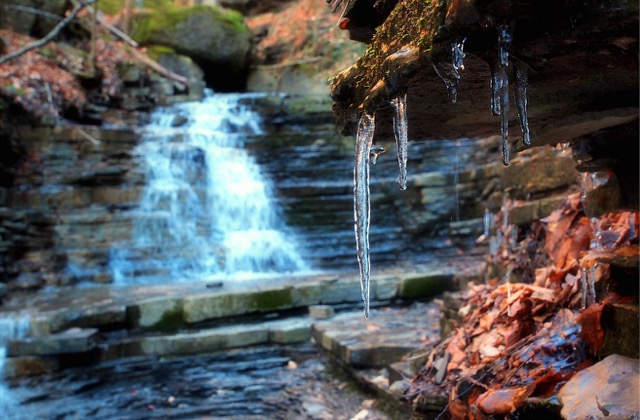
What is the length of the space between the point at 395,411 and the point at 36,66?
1159 cm

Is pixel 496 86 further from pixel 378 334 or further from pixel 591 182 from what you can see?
pixel 378 334

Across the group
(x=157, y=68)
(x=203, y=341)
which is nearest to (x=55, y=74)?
→ (x=157, y=68)

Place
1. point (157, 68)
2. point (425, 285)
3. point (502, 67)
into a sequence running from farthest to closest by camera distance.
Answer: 1. point (157, 68)
2. point (425, 285)
3. point (502, 67)

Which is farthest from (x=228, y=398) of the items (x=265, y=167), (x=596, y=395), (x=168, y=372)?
(x=265, y=167)

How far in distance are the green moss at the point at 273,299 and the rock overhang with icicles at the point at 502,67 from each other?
4.68 metres

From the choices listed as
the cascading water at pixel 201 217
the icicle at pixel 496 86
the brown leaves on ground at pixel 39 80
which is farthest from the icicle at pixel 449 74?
the brown leaves on ground at pixel 39 80

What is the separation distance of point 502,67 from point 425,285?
632cm

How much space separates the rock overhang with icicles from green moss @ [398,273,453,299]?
5130 millimetres

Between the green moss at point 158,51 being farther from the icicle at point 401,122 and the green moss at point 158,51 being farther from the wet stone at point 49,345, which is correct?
the icicle at point 401,122

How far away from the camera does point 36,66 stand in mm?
11641

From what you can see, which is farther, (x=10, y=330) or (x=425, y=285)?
(x=425, y=285)

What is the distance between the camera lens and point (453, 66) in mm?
1565

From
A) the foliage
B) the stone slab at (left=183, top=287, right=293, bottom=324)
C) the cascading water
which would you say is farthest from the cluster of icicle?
the foliage

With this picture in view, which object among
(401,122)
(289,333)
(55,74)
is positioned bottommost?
(289,333)
